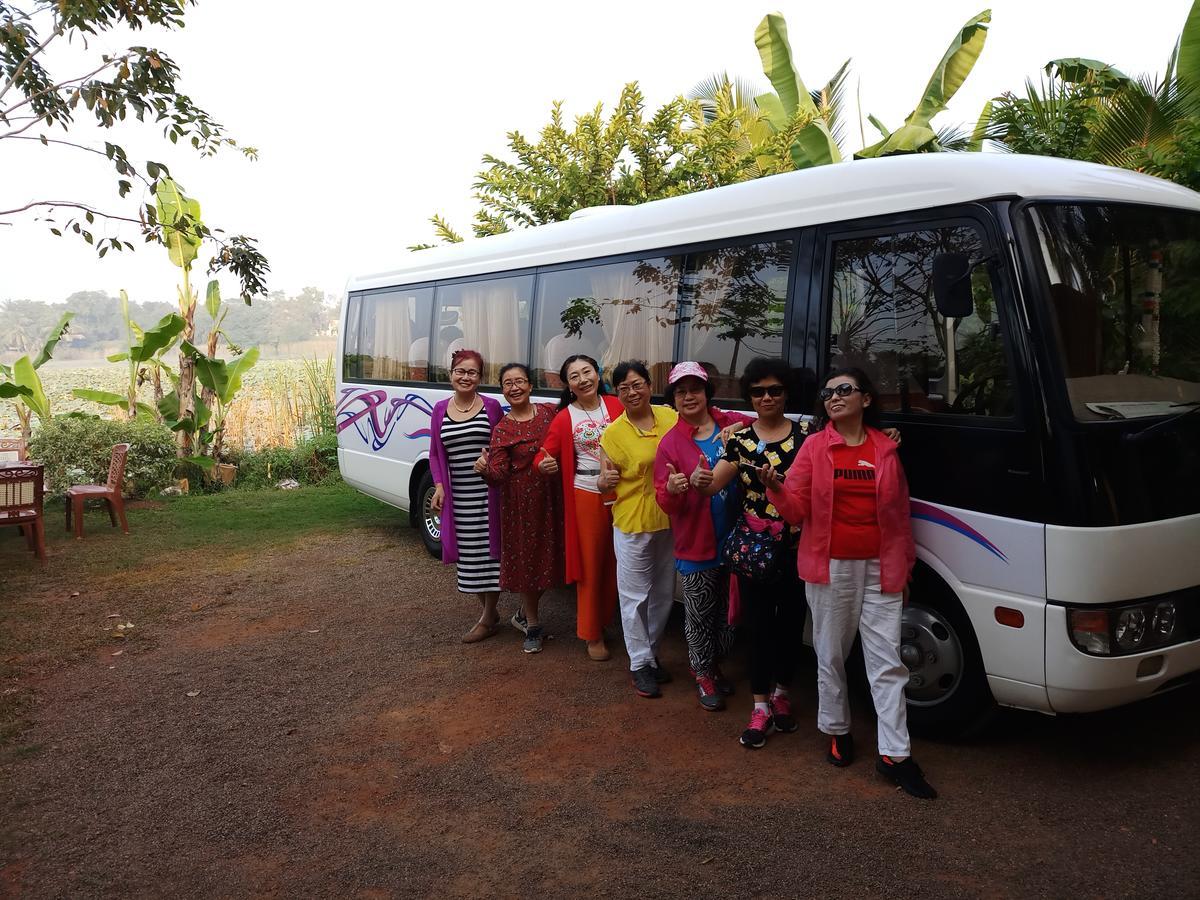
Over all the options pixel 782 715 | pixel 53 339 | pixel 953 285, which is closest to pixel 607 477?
pixel 782 715

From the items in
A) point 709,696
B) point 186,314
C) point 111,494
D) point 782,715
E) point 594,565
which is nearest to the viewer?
point 782,715

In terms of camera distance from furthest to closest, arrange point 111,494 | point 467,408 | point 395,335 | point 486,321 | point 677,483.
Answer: point 111,494 < point 395,335 < point 486,321 < point 467,408 < point 677,483

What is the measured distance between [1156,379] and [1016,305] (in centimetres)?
77

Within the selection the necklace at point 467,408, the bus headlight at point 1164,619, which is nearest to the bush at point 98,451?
the necklace at point 467,408

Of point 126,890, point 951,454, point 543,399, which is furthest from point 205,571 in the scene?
point 951,454

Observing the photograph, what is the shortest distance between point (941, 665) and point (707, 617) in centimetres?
116

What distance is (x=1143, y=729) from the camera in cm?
465

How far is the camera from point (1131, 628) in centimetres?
389

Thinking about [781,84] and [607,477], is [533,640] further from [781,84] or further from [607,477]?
[781,84]

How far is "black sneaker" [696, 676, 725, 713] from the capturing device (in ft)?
16.6

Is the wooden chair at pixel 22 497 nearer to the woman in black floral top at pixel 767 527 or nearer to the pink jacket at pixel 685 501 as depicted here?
the pink jacket at pixel 685 501

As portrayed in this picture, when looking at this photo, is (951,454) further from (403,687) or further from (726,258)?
(403,687)

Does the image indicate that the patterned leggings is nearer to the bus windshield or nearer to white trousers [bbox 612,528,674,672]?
white trousers [bbox 612,528,674,672]

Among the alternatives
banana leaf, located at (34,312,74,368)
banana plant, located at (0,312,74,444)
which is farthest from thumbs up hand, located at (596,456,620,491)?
banana leaf, located at (34,312,74,368)
